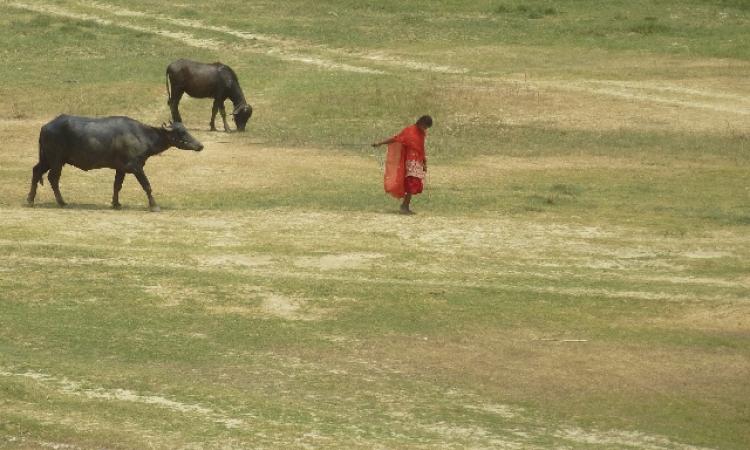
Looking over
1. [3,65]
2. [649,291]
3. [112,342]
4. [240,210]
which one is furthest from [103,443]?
[3,65]

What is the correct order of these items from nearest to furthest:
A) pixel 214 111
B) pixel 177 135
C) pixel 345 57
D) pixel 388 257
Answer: pixel 388 257
pixel 177 135
pixel 214 111
pixel 345 57

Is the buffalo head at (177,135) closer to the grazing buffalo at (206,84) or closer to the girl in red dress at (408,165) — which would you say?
the girl in red dress at (408,165)

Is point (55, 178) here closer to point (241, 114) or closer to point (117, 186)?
point (117, 186)

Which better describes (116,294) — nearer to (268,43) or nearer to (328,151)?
(328,151)

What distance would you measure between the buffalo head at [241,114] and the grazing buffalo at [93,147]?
8684 millimetres

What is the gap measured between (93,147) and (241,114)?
925 centimetres

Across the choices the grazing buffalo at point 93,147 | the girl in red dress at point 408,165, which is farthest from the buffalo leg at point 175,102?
the girl in red dress at point 408,165

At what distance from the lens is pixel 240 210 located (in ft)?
89.7

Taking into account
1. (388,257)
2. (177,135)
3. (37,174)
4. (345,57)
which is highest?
(345,57)

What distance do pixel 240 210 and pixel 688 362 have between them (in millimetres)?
10279

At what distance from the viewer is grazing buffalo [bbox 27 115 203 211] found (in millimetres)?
26625

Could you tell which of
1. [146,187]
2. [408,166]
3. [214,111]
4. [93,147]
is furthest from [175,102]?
[408,166]

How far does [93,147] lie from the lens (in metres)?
26.6

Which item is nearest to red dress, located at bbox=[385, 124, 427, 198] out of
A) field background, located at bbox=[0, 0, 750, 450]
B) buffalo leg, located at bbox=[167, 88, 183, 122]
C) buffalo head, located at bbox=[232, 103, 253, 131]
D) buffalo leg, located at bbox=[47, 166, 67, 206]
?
field background, located at bbox=[0, 0, 750, 450]
